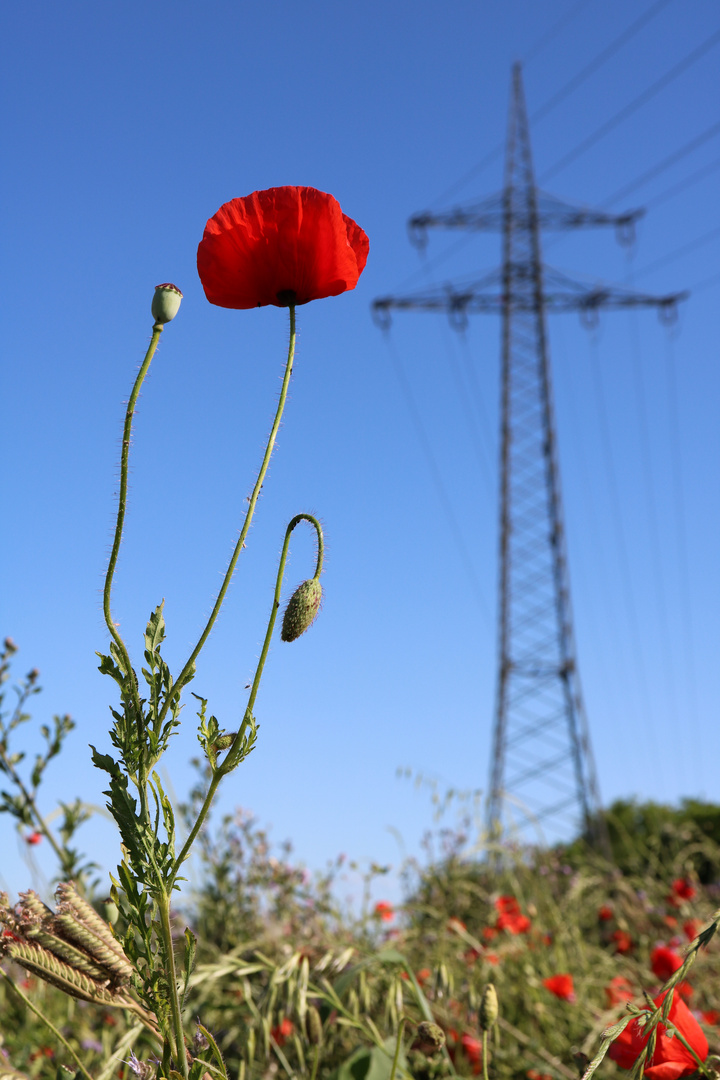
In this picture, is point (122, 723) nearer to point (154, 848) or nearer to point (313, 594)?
point (154, 848)

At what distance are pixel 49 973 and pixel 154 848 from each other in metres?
0.14

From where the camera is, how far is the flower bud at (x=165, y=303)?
73 centimetres

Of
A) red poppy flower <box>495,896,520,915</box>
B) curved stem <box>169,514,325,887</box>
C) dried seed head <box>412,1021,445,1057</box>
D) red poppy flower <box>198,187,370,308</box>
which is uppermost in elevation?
red poppy flower <box>198,187,370,308</box>

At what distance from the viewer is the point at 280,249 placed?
0.87 meters

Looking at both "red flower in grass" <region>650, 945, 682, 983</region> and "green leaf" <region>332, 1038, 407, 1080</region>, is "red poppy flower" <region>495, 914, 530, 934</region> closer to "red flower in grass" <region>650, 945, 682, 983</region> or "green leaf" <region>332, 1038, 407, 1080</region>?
"red flower in grass" <region>650, 945, 682, 983</region>

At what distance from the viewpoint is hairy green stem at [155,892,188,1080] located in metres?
0.69

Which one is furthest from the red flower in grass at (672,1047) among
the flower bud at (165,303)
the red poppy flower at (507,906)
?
the red poppy flower at (507,906)

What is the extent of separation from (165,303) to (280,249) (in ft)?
0.60

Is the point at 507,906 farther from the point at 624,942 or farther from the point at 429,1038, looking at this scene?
the point at 429,1038

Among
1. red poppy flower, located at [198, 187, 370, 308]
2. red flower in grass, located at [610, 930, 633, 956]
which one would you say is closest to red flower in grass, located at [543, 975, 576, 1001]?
red flower in grass, located at [610, 930, 633, 956]

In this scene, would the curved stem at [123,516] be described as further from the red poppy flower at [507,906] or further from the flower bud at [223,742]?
the red poppy flower at [507,906]

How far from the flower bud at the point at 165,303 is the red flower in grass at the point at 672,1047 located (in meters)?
0.74

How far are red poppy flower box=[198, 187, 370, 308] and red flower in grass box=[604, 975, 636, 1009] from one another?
1.91 meters

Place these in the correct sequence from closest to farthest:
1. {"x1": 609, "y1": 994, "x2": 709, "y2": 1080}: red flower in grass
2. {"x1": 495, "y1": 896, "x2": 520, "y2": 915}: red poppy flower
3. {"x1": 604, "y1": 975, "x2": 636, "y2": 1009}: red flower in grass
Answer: {"x1": 609, "y1": 994, "x2": 709, "y2": 1080}: red flower in grass → {"x1": 604, "y1": 975, "x2": 636, "y2": 1009}: red flower in grass → {"x1": 495, "y1": 896, "x2": 520, "y2": 915}: red poppy flower
